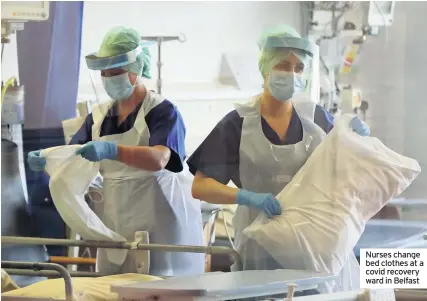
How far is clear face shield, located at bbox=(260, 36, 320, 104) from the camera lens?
134 centimetres

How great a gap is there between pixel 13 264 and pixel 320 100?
0.79 metres

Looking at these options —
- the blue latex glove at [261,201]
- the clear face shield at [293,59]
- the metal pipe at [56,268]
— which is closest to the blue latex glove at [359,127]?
the clear face shield at [293,59]

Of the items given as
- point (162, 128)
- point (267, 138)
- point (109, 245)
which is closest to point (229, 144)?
point (267, 138)

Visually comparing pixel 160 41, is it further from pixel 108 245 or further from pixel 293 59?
pixel 108 245

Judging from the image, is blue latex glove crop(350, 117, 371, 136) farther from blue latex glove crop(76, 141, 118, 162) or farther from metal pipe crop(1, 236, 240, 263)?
blue latex glove crop(76, 141, 118, 162)

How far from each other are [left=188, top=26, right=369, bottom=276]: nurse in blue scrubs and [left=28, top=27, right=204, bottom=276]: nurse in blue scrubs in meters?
0.12

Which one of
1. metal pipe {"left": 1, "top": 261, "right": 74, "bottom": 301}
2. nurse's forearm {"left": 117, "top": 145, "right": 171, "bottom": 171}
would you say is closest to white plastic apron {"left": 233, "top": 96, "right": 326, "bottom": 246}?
nurse's forearm {"left": 117, "top": 145, "right": 171, "bottom": 171}

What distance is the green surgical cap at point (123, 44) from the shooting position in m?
1.45

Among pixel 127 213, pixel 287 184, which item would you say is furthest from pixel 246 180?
pixel 127 213

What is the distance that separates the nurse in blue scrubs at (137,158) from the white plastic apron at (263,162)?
6.8 inches

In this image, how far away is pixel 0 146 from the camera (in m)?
1.57

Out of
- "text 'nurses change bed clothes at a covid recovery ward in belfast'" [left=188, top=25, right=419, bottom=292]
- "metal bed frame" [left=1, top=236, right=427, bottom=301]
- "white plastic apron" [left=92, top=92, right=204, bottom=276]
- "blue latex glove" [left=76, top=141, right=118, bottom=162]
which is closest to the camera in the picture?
"metal bed frame" [left=1, top=236, right=427, bottom=301]

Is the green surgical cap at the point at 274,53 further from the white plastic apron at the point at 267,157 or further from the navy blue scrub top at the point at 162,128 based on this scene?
the navy blue scrub top at the point at 162,128

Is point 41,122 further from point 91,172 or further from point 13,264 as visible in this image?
point 13,264
